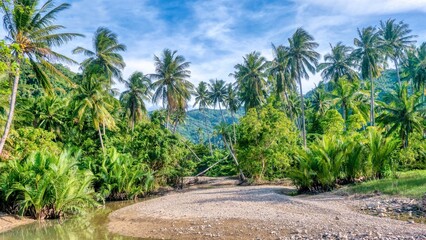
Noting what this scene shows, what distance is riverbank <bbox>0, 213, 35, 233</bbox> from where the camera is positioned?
55.4 ft

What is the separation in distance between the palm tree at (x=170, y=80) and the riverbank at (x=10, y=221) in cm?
2690

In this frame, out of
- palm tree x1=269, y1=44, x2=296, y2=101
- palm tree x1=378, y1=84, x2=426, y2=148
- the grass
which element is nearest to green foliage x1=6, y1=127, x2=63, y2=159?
the grass

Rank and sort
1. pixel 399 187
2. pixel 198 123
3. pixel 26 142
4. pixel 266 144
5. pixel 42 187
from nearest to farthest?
1. pixel 399 187
2. pixel 42 187
3. pixel 26 142
4. pixel 266 144
5. pixel 198 123

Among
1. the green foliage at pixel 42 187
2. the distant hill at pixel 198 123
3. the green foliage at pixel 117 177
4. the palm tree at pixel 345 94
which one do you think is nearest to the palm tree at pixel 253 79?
the palm tree at pixel 345 94

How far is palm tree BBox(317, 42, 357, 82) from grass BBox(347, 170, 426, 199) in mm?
32956

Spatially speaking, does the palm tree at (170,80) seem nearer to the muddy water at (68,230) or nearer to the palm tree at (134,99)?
the palm tree at (134,99)

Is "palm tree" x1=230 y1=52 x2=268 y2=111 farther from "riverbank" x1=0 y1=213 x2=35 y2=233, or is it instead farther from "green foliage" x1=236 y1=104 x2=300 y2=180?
"riverbank" x1=0 y1=213 x2=35 y2=233

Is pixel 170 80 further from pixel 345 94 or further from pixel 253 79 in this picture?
pixel 345 94

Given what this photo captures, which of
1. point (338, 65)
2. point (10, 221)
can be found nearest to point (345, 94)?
point (338, 65)

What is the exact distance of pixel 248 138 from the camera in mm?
32156

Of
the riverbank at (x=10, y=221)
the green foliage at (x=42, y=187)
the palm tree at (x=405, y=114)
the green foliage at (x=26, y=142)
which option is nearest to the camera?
the riverbank at (x=10, y=221)

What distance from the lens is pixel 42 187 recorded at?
17.2 m

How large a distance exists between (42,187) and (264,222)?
11252 millimetres

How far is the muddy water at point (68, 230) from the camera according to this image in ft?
45.9
